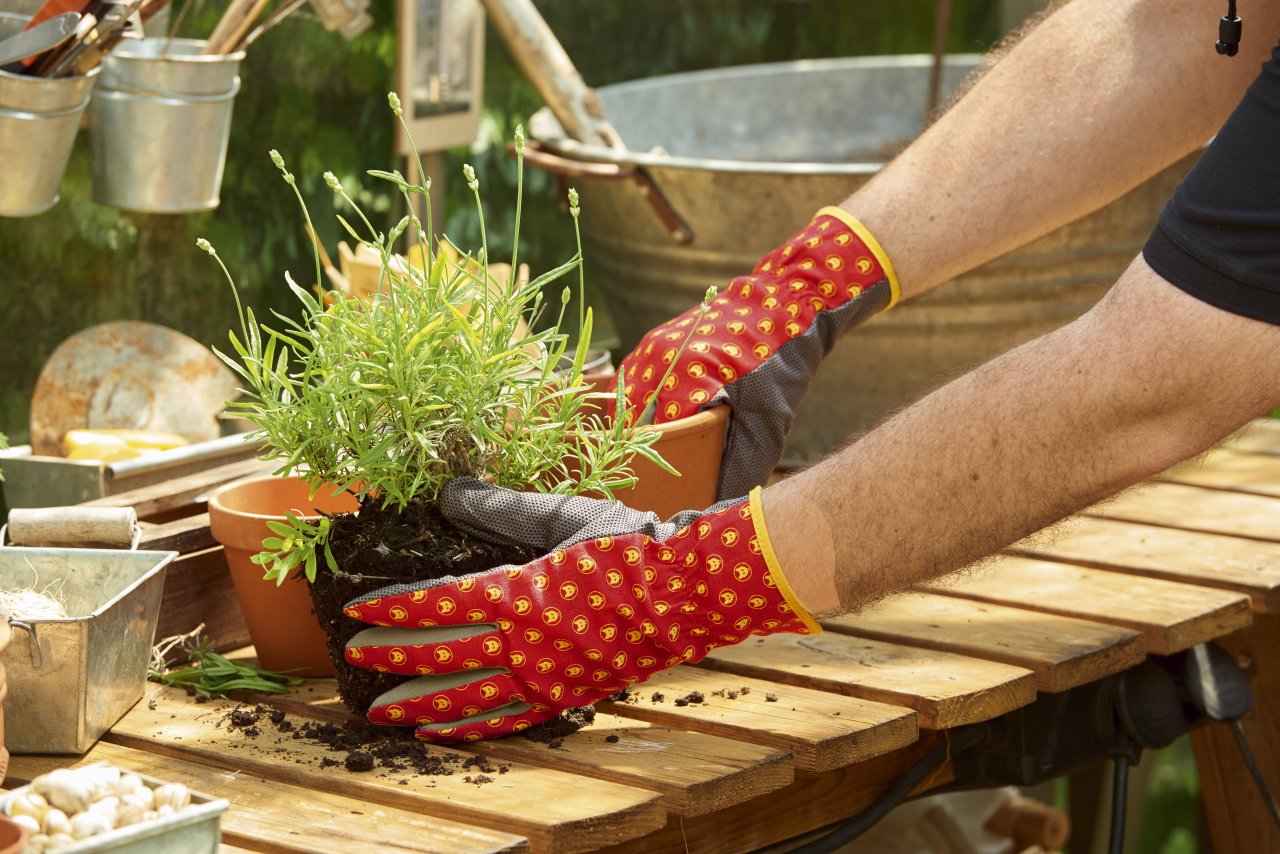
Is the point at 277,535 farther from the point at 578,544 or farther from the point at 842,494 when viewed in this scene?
the point at 842,494

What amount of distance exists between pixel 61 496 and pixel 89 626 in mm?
499

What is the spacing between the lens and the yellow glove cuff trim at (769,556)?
1166 mm

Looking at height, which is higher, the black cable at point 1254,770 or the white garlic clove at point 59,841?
the white garlic clove at point 59,841

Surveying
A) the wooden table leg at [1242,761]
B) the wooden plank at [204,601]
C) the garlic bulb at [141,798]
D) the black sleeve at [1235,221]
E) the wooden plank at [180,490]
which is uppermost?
the black sleeve at [1235,221]

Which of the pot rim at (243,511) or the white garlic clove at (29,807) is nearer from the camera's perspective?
the white garlic clove at (29,807)

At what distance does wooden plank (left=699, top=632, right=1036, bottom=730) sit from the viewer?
131cm

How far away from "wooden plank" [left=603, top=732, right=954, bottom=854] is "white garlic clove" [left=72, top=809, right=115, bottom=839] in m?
0.41

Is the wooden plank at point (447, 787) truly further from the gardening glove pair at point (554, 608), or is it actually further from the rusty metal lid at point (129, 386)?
the rusty metal lid at point (129, 386)

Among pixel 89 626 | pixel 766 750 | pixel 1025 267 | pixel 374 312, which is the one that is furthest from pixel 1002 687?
pixel 1025 267

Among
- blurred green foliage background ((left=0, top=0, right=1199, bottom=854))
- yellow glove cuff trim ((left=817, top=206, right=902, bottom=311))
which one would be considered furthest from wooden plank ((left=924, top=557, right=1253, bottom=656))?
blurred green foliage background ((left=0, top=0, right=1199, bottom=854))

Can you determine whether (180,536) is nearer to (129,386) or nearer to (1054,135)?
(129,386)

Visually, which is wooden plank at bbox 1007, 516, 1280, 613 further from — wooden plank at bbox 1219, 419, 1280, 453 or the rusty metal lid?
the rusty metal lid

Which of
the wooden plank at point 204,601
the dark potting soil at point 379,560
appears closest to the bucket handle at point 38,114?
the wooden plank at point 204,601

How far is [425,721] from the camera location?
3.89ft
